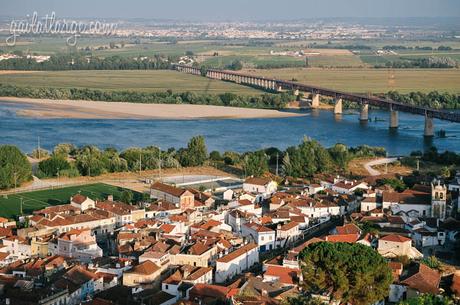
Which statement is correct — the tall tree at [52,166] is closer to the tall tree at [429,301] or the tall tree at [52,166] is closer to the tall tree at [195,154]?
the tall tree at [195,154]

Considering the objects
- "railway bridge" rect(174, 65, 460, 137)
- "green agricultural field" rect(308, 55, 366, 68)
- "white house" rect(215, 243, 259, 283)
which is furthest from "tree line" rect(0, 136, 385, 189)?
"green agricultural field" rect(308, 55, 366, 68)

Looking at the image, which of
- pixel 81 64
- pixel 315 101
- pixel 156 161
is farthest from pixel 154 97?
pixel 156 161

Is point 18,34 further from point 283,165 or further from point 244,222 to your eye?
point 244,222

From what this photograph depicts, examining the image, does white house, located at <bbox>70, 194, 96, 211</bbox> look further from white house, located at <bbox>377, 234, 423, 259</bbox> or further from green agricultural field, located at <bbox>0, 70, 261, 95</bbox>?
green agricultural field, located at <bbox>0, 70, 261, 95</bbox>

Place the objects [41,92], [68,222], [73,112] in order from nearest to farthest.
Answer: [68,222], [73,112], [41,92]

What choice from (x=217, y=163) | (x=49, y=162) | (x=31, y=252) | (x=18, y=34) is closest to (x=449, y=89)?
(x=217, y=163)

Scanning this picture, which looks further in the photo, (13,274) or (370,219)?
(370,219)

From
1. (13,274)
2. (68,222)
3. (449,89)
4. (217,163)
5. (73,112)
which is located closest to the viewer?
(13,274)
